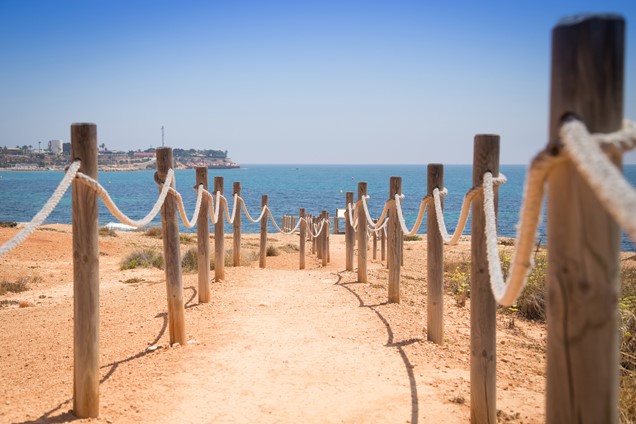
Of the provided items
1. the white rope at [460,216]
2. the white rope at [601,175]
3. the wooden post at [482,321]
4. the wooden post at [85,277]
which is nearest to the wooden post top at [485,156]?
the wooden post at [482,321]

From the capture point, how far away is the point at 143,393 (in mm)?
4180

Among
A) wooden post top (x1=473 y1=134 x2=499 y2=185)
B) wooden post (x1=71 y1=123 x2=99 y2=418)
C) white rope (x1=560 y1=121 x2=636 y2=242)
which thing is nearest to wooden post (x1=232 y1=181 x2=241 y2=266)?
wooden post (x1=71 y1=123 x2=99 y2=418)

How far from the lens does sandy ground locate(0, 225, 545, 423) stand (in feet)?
12.9

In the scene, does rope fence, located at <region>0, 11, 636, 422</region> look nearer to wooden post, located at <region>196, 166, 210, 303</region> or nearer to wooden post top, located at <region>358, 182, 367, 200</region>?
wooden post, located at <region>196, 166, 210, 303</region>

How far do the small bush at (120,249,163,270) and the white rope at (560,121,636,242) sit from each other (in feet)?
41.9

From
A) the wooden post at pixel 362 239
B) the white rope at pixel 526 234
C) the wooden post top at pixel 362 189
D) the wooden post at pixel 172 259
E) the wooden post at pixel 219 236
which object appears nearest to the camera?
the white rope at pixel 526 234

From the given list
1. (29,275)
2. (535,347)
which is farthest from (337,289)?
(29,275)

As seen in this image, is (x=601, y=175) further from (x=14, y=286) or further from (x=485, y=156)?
(x=14, y=286)

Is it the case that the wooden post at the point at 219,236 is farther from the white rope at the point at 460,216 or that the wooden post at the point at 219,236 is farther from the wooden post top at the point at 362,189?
the white rope at the point at 460,216

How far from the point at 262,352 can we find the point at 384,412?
66.4 inches

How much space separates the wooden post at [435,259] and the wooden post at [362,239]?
3616 mm

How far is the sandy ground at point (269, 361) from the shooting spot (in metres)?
3.94

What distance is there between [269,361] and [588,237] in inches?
146

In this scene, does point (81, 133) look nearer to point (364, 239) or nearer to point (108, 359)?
point (108, 359)
